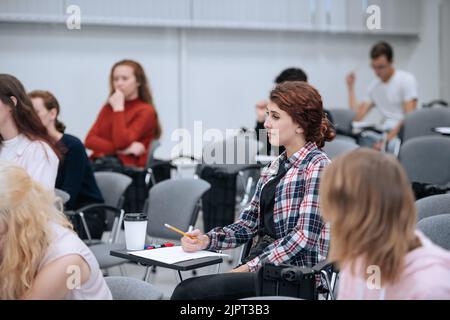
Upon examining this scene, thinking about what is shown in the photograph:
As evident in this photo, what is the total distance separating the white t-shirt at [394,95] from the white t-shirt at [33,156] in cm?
403

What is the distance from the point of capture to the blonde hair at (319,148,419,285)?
158 cm

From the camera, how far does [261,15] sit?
297 inches

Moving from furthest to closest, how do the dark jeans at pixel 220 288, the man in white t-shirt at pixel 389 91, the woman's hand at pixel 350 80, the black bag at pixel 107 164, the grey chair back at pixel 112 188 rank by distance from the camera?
1. the woman's hand at pixel 350 80
2. the man in white t-shirt at pixel 389 91
3. the black bag at pixel 107 164
4. the grey chair back at pixel 112 188
5. the dark jeans at pixel 220 288

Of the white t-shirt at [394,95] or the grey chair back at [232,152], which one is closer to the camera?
the grey chair back at [232,152]

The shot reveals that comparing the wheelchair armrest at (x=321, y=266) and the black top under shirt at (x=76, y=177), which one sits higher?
the black top under shirt at (x=76, y=177)

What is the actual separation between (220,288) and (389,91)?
15.3ft

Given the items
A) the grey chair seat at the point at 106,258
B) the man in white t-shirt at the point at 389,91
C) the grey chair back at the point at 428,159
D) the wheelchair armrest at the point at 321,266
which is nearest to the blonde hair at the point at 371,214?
the wheelchair armrest at the point at 321,266

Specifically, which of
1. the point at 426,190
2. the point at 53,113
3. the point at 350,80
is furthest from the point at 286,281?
the point at 350,80

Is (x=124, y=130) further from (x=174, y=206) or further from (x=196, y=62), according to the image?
(x=196, y=62)

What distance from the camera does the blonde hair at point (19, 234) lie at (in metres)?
1.83

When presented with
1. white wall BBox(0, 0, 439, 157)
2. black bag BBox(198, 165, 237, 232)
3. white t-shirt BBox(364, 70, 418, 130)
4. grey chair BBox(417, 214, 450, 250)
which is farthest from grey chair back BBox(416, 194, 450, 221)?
white wall BBox(0, 0, 439, 157)

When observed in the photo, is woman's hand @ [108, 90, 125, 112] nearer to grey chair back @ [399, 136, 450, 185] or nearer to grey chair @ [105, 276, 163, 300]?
grey chair back @ [399, 136, 450, 185]

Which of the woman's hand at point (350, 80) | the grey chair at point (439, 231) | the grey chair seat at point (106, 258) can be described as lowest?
the grey chair seat at point (106, 258)

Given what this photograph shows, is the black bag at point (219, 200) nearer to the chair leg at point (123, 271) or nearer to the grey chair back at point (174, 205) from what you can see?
the chair leg at point (123, 271)
